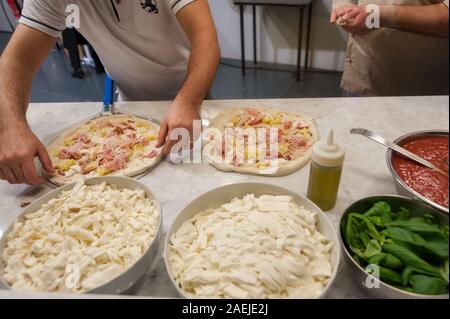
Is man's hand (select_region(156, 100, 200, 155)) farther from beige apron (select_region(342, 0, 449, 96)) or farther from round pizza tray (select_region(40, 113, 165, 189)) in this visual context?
beige apron (select_region(342, 0, 449, 96))

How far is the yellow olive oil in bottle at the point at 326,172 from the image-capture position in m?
0.88

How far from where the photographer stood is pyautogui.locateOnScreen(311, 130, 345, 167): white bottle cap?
34.4 inches

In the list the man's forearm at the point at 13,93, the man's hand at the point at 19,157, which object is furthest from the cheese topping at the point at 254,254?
the man's forearm at the point at 13,93

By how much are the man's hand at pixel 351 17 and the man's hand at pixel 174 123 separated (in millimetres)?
848

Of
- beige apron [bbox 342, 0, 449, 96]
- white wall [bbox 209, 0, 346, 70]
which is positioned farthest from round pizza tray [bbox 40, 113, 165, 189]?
white wall [bbox 209, 0, 346, 70]

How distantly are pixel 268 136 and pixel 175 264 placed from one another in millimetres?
770

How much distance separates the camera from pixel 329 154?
2.87ft

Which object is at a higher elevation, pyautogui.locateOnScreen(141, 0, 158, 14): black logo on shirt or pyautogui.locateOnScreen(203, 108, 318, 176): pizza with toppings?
pyautogui.locateOnScreen(141, 0, 158, 14): black logo on shirt

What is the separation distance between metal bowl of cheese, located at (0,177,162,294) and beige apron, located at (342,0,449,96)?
130 centimetres

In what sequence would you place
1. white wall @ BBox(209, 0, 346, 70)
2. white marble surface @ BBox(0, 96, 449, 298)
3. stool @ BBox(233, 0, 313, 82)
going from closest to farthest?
white marble surface @ BBox(0, 96, 449, 298), stool @ BBox(233, 0, 313, 82), white wall @ BBox(209, 0, 346, 70)

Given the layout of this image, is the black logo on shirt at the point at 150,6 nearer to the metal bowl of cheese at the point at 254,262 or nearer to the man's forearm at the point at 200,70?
the man's forearm at the point at 200,70
